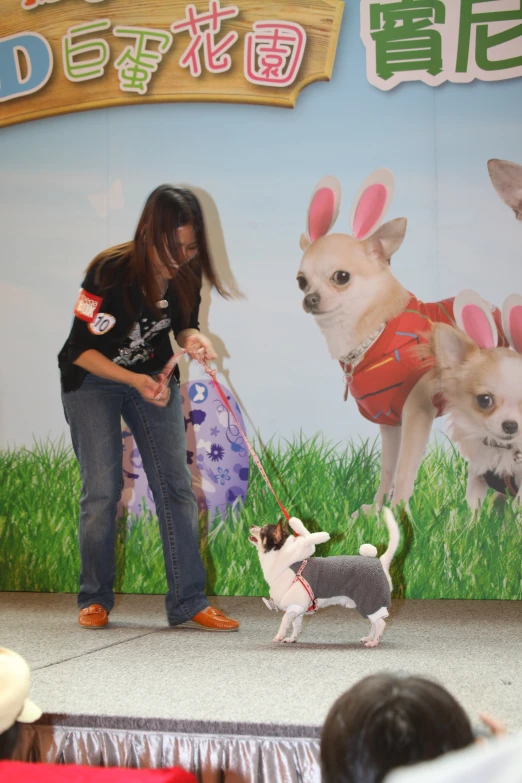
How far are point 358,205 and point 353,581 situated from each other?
5.03 ft

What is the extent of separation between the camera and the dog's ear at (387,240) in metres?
3.01

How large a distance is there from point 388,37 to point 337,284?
89 centimetres

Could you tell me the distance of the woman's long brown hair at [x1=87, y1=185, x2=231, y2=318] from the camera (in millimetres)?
2219

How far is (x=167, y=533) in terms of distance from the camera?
2289 mm

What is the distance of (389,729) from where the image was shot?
78 cm

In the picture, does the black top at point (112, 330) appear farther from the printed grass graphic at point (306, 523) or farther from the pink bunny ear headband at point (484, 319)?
the pink bunny ear headband at point (484, 319)

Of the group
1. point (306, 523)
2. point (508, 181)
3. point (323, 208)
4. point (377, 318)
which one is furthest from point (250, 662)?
point (508, 181)

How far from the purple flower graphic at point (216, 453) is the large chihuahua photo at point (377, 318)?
0.50 m

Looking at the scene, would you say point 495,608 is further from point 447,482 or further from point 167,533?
point 167,533

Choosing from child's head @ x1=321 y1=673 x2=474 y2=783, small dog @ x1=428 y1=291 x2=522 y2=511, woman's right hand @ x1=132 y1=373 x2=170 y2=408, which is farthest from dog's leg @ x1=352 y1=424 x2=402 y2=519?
child's head @ x1=321 y1=673 x2=474 y2=783

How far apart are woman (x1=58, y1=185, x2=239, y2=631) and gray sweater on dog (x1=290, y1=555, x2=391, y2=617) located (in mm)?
407

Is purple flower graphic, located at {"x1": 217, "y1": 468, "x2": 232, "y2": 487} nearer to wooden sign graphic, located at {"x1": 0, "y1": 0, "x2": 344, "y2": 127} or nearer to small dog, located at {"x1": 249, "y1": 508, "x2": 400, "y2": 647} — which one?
small dog, located at {"x1": 249, "y1": 508, "x2": 400, "y2": 647}

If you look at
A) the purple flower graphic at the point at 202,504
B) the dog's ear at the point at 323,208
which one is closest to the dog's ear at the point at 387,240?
the dog's ear at the point at 323,208

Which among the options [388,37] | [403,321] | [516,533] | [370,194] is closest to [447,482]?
[516,533]
